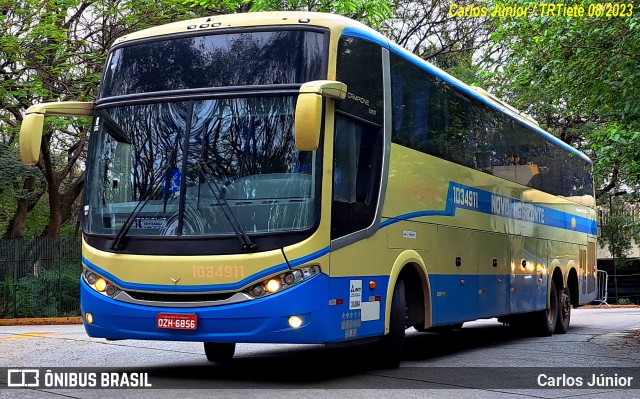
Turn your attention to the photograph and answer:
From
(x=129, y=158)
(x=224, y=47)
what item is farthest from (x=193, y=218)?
(x=224, y=47)

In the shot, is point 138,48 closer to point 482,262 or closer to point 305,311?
point 305,311

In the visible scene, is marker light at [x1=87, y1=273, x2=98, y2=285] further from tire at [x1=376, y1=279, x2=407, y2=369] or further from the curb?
the curb

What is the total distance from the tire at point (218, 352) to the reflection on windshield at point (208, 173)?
255 centimetres

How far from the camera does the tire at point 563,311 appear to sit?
18469mm

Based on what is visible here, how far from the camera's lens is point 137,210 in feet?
31.2

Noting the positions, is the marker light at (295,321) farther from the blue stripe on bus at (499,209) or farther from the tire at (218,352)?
the tire at (218,352)

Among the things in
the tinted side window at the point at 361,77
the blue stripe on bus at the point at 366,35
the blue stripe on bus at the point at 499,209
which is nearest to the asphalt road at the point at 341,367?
the blue stripe on bus at the point at 499,209

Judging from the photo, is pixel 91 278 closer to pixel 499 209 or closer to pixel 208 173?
pixel 208 173

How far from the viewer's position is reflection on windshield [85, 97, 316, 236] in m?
9.16

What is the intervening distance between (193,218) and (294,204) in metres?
1.04

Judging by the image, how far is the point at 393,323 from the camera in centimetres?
1080

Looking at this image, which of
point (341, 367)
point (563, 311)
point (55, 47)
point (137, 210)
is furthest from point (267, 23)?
point (55, 47)

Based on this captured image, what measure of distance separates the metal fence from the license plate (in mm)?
16212

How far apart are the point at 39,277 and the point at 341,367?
15.3m
